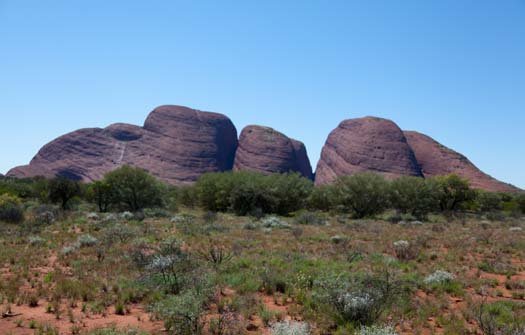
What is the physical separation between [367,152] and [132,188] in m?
69.4

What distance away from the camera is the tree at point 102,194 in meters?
33.9

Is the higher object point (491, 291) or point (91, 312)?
Result: point (491, 291)

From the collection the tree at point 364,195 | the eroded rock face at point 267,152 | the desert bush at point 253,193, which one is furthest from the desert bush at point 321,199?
the eroded rock face at point 267,152

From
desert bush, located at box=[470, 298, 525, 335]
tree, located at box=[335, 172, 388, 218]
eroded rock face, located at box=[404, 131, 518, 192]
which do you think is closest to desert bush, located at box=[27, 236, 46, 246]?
desert bush, located at box=[470, 298, 525, 335]

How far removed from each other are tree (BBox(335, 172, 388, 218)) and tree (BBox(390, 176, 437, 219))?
1755mm

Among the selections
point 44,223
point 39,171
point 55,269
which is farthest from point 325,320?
point 39,171

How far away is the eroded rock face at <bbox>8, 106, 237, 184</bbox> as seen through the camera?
9438cm

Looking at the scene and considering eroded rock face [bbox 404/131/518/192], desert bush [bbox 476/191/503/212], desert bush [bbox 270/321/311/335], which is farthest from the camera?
eroded rock face [bbox 404/131/518/192]

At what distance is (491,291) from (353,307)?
16.3 ft

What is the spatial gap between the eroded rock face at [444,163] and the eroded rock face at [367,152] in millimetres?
4911

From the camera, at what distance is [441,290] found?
9.38m

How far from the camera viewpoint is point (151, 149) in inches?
3831

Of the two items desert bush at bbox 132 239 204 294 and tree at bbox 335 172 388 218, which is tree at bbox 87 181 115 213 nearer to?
tree at bbox 335 172 388 218

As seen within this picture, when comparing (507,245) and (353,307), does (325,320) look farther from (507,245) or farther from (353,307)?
(507,245)
